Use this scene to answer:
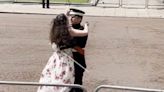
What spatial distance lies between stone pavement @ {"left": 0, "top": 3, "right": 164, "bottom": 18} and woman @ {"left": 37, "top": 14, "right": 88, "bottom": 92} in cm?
1863

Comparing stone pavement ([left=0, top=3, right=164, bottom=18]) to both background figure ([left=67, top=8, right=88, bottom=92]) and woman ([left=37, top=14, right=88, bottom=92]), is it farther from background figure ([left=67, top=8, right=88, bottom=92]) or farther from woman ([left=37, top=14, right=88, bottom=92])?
woman ([left=37, top=14, right=88, bottom=92])

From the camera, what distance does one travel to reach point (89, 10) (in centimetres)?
2755

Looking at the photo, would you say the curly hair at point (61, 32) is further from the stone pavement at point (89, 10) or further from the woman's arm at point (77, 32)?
the stone pavement at point (89, 10)

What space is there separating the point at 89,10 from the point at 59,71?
67.9 ft

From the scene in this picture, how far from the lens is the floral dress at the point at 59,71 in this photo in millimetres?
6980

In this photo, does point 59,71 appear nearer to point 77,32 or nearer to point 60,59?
point 60,59

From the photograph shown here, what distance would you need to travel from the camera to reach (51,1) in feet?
101

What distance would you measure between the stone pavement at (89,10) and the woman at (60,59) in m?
18.6

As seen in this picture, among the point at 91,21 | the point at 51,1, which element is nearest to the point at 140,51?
the point at 91,21

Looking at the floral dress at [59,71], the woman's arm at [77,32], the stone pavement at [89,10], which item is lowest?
the stone pavement at [89,10]

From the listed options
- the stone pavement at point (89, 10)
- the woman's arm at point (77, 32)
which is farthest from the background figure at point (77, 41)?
the stone pavement at point (89, 10)

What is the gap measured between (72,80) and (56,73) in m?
0.29

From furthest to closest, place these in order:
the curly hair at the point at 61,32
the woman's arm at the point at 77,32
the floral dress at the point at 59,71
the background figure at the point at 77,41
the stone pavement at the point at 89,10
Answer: the stone pavement at the point at 89,10, the background figure at the point at 77,41, the woman's arm at the point at 77,32, the curly hair at the point at 61,32, the floral dress at the point at 59,71

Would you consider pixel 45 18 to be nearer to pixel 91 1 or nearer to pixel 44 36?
pixel 44 36
